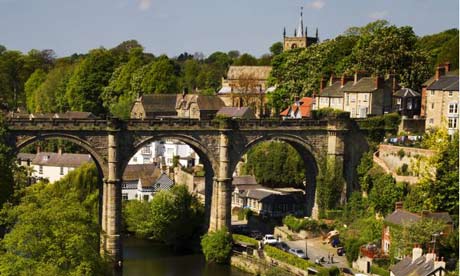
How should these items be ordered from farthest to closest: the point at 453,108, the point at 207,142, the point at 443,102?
1. the point at 443,102
2. the point at 453,108
3. the point at 207,142

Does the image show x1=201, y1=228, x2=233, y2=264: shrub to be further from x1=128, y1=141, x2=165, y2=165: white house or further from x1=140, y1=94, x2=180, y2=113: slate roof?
x1=140, y1=94, x2=180, y2=113: slate roof

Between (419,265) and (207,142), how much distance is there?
19316 mm

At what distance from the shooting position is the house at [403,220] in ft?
137

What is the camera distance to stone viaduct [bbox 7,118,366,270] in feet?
153

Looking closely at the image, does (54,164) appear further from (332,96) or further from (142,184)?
(332,96)

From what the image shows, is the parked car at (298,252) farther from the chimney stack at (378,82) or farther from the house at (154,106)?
the house at (154,106)

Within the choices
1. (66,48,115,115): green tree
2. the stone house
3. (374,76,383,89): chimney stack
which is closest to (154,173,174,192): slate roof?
(374,76,383,89): chimney stack

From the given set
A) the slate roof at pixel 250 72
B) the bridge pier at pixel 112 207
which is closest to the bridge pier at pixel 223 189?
the bridge pier at pixel 112 207

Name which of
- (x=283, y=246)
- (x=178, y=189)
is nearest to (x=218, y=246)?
(x=283, y=246)

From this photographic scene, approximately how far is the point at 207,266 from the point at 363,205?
41.3 ft

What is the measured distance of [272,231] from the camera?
181 feet

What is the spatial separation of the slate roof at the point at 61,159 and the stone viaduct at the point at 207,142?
20.2 metres

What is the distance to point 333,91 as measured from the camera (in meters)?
65.8

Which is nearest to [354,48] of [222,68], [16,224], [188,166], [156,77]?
[188,166]
